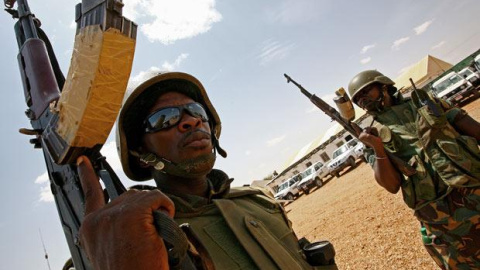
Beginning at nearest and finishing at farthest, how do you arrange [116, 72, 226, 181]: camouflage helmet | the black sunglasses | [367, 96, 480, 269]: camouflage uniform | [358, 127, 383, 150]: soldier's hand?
the black sunglasses < [116, 72, 226, 181]: camouflage helmet < [367, 96, 480, 269]: camouflage uniform < [358, 127, 383, 150]: soldier's hand

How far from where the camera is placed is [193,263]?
0.96 m

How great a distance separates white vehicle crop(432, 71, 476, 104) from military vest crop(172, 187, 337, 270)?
78.5 ft

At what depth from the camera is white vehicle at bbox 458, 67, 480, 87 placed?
2010 cm

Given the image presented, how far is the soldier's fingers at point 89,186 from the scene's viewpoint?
3.60 ft

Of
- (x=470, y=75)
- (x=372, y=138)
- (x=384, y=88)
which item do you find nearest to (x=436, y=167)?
(x=372, y=138)

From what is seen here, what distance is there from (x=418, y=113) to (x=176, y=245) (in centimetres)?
369

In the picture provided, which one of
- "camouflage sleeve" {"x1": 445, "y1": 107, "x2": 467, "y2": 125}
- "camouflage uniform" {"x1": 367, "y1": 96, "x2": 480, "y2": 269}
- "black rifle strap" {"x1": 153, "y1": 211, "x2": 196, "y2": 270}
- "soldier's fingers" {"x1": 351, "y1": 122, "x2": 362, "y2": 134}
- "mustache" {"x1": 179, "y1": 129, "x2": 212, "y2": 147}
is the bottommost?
"camouflage uniform" {"x1": 367, "y1": 96, "x2": 480, "y2": 269}

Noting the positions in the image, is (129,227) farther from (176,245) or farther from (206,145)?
(206,145)

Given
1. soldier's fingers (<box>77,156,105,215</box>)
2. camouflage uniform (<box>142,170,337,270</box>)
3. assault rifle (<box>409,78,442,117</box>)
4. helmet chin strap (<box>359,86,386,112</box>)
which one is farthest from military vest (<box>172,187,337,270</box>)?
helmet chin strap (<box>359,86,386,112</box>)

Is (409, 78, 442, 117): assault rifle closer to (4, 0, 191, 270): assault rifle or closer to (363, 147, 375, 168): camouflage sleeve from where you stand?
(363, 147, 375, 168): camouflage sleeve

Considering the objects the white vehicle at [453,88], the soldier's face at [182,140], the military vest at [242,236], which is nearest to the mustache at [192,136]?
the soldier's face at [182,140]

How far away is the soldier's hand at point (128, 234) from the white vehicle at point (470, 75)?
85.9ft

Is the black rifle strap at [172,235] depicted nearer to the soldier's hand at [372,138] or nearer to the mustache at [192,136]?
the mustache at [192,136]

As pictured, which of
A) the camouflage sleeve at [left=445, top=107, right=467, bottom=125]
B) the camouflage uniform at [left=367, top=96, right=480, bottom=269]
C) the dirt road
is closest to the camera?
the camouflage uniform at [left=367, top=96, right=480, bottom=269]
